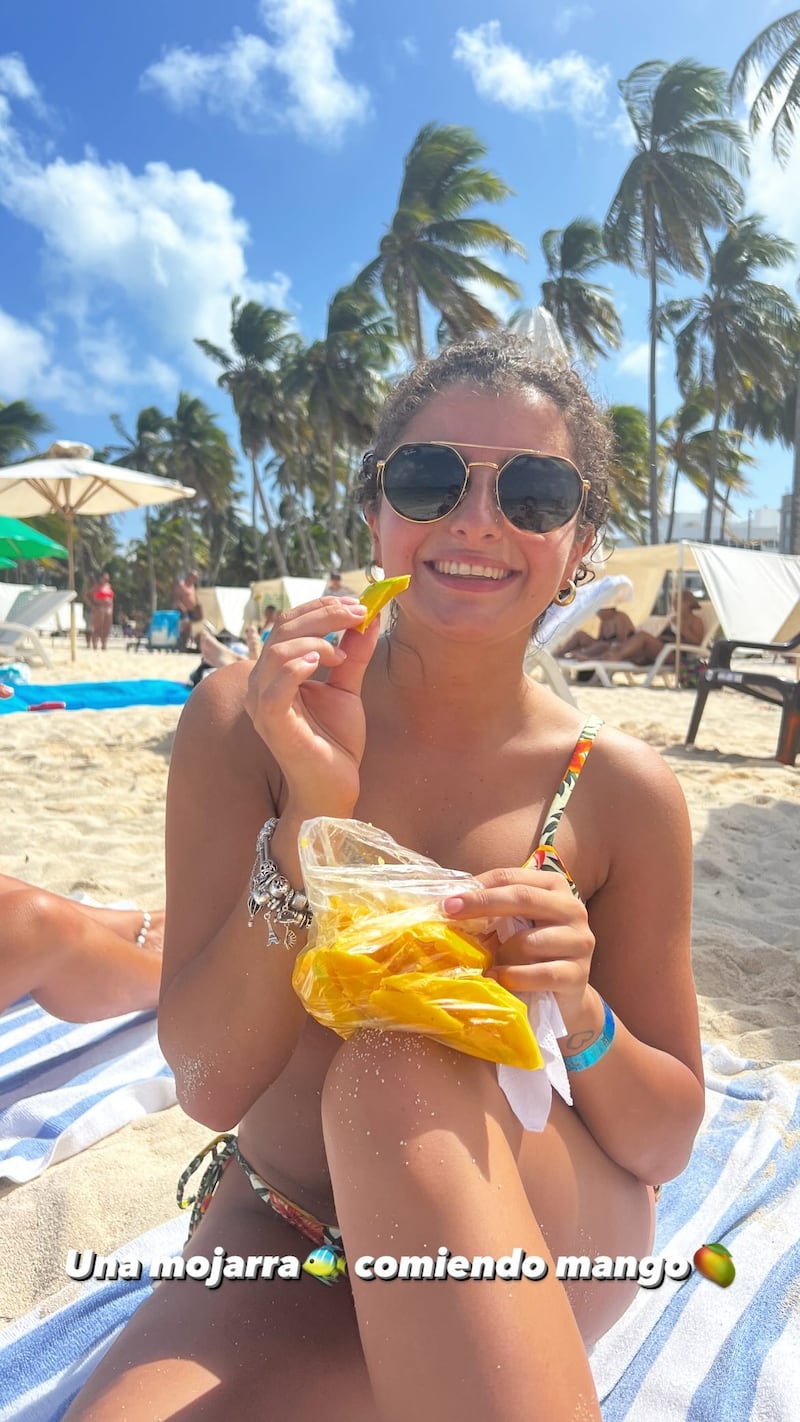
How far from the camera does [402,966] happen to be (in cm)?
91

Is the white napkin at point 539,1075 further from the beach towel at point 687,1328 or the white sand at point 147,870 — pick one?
the white sand at point 147,870

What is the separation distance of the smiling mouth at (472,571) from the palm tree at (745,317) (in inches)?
1097

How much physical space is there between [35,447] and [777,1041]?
38.4m

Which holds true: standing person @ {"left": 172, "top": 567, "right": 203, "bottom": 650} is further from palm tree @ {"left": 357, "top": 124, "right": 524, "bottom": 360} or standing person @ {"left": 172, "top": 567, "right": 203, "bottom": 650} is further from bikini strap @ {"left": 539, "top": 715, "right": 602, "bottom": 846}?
bikini strap @ {"left": 539, "top": 715, "right": 602, "bottom": 846}

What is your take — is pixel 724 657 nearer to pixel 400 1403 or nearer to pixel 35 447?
pixel 400 1403

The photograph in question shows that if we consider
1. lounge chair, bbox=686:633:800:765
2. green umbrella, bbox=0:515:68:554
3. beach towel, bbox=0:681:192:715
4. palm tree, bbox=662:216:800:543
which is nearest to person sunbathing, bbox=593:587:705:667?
lounge chair, bbox=686:633:800:765

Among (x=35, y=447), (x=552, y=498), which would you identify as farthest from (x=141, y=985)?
(x=35, y=447)

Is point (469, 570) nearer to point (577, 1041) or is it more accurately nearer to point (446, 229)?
point (577, 1041)

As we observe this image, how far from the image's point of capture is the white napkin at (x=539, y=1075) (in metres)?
0.90

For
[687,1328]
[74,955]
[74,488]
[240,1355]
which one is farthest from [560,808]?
[74,488]

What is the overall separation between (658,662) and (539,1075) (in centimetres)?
1253

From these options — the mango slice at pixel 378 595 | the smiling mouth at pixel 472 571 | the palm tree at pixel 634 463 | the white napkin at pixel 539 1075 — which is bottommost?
the white napkin at pixel 539 1075

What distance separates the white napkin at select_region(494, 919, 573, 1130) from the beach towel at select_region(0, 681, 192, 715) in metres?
8.31

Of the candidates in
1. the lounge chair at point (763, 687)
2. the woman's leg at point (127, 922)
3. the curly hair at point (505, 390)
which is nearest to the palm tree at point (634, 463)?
the lounge chair at point (763, 687)
